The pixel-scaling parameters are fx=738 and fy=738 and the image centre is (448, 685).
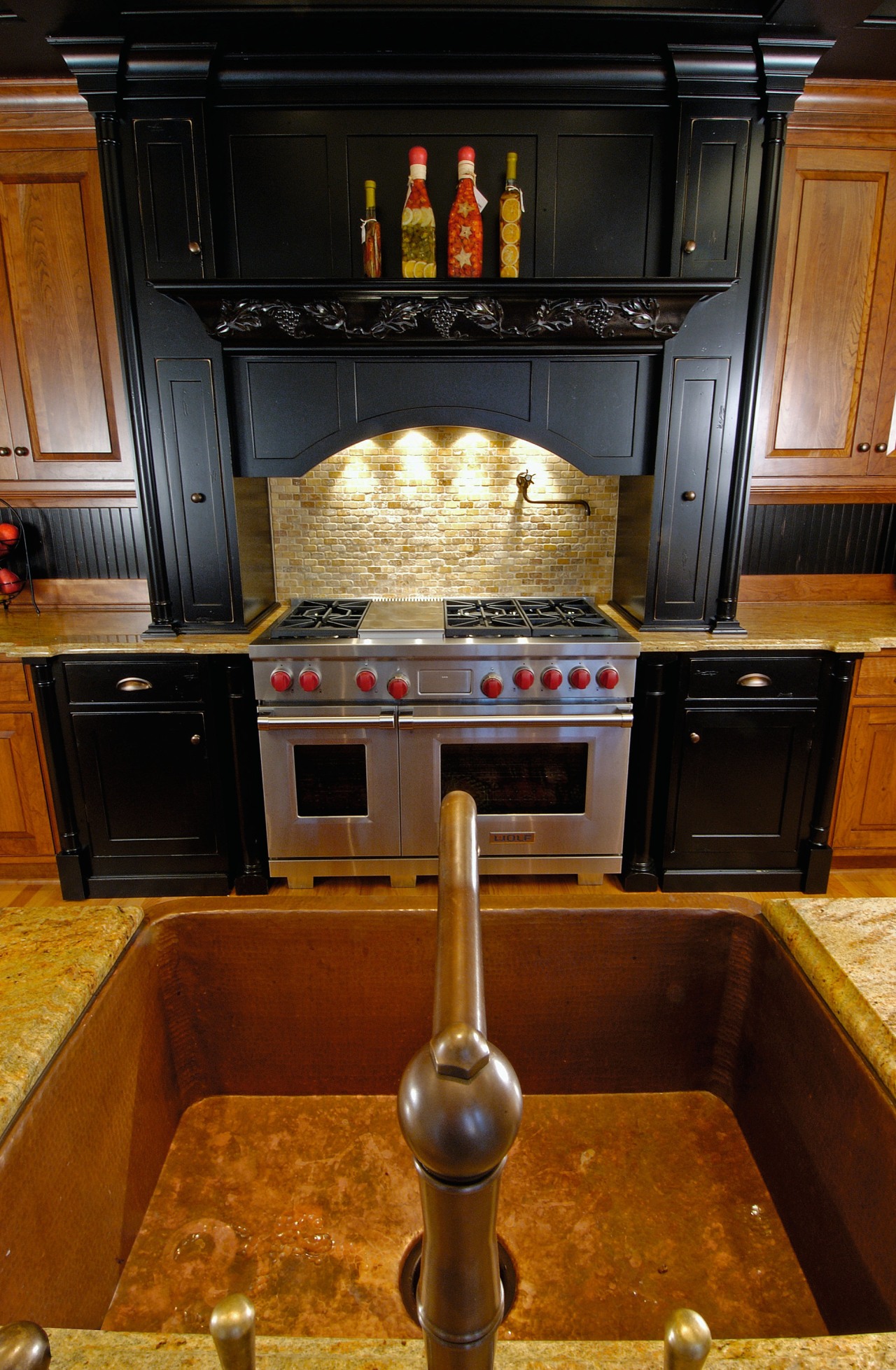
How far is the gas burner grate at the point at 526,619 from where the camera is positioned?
2.46 metres

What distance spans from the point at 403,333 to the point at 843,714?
192 centimetres

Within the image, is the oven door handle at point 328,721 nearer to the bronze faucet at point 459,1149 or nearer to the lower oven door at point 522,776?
the lower oven door at point 522,776

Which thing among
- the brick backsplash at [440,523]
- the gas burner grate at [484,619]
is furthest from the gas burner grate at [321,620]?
the gas burner grate at [484,619]

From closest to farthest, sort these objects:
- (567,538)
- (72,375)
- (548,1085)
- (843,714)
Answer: (548,1085), (843,714), (72,375), (567,538)

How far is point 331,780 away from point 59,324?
186 cm

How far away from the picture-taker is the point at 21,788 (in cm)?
259

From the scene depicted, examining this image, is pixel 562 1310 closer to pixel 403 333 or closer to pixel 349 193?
pixel 403 333

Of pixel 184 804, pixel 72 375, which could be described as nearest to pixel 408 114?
pixel 72 375

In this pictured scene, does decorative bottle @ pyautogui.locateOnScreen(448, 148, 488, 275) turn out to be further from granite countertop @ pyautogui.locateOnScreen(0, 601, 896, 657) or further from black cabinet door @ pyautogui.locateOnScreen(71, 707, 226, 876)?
black cabinet door @ pyautogui.locateOnScreen(71, 707, 226, 876)

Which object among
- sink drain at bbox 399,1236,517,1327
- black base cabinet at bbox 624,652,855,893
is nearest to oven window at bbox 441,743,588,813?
black base cabinet at bbox 624,652,855,893

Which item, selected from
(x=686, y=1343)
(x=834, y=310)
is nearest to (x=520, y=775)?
(x=834, y=310)

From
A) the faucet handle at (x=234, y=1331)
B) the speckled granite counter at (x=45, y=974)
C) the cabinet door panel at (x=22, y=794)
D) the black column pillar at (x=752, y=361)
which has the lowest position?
the cabinet door panel at (x=22, y=794)

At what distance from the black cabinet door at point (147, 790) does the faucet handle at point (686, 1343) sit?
2.35 metres

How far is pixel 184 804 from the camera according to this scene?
254cm
